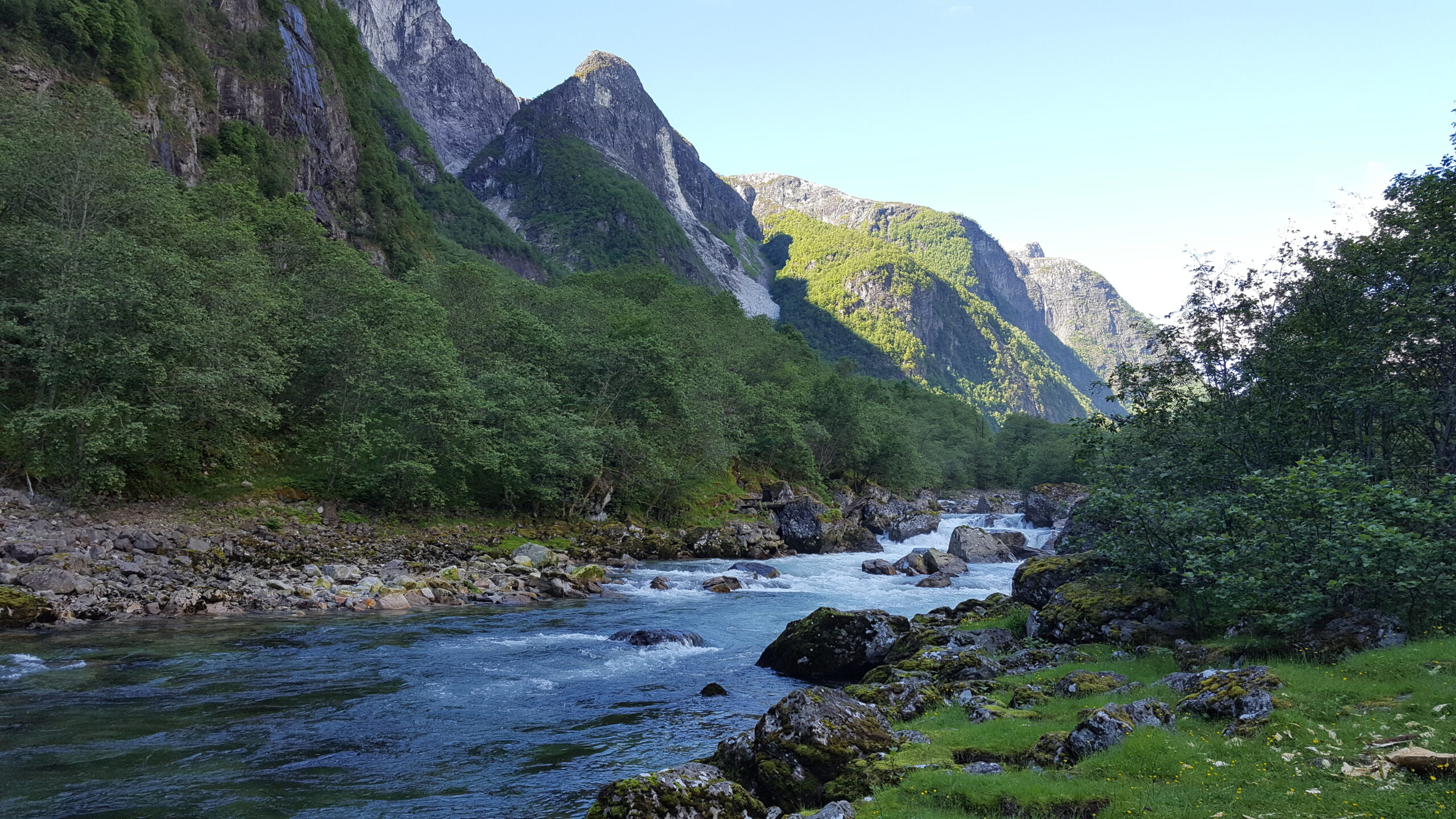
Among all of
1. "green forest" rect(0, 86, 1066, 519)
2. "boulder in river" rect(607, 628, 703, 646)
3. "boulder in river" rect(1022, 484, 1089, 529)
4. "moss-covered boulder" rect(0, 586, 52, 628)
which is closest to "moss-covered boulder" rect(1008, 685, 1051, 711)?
"boulder in river" rect(607, 628, 703, 646)

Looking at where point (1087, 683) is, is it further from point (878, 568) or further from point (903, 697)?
point (878, 568)

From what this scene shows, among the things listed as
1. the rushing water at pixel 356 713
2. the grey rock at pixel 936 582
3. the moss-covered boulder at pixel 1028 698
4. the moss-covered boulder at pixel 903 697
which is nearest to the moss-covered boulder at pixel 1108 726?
the moss-covered boulder at pixel 1028 698

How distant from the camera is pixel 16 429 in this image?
77.5 feet

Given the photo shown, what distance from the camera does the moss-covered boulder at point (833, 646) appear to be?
62.3ft

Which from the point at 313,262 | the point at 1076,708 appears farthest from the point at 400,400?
the point at 1076,708

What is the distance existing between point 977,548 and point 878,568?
9.59 metres

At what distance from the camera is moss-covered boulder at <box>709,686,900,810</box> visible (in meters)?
9.98

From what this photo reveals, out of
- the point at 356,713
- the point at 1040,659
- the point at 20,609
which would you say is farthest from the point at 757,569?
the point at 20,609

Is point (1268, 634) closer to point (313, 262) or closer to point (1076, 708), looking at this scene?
point (1076, 708)

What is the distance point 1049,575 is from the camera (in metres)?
21.9

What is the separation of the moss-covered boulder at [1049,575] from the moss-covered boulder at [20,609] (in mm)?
27328

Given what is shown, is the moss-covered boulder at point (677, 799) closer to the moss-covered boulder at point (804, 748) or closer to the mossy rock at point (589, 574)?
the moss-covered boulder at point (804, 748)

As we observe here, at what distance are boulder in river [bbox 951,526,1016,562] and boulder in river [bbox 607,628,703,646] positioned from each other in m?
26.8

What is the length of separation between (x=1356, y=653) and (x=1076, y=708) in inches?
175
